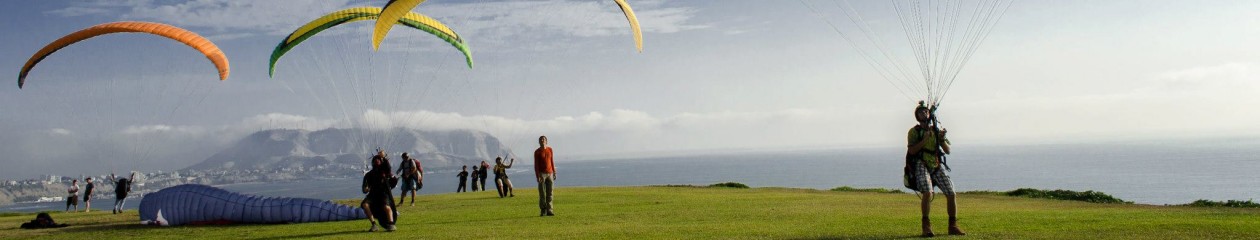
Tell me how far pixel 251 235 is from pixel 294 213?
2313 millimetres

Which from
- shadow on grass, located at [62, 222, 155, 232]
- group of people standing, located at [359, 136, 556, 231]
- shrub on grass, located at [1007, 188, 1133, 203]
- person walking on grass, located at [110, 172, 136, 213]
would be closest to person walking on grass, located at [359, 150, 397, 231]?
group of people standing, located at [359, 136, 556, 231]

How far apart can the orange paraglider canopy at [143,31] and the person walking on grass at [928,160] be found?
18.5m

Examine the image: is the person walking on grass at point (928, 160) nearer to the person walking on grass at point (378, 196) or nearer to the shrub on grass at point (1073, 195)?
the person walking on grass at point (378, 196)

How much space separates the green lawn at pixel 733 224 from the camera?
10.5 metres

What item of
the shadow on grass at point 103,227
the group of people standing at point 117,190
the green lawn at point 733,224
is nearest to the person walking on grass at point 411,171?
the green lawn at point 733,224

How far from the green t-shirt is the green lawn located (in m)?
1.06

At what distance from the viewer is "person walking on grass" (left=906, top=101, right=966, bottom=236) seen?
977 cm

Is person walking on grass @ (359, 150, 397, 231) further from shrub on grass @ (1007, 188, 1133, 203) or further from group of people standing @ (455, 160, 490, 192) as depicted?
shrub on grass @ (1007, 188, 1133, 203)

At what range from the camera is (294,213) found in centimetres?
1591

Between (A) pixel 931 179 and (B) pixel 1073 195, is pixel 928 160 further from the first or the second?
(B) pixel 1073 195

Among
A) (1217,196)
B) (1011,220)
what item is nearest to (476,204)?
(1011,220)

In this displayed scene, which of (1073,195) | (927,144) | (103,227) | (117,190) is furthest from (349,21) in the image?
(1073,195)

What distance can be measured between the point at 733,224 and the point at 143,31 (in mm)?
16362

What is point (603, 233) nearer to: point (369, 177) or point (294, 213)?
point (369, 177)
